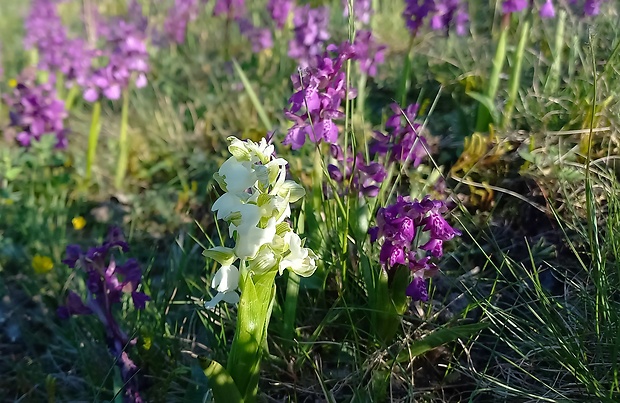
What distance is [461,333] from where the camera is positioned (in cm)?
129

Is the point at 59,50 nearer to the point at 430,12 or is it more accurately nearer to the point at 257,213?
the point at 430,12

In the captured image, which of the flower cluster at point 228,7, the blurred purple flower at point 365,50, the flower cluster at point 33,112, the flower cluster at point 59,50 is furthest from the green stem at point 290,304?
the flower cluster at point 228,7

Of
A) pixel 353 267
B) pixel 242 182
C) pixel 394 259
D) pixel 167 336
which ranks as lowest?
pixel 167 336

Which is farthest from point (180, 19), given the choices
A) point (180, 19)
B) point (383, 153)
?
point (383, 153)

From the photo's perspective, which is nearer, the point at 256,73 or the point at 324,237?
the point at 324,237

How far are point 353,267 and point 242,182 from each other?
620 mm

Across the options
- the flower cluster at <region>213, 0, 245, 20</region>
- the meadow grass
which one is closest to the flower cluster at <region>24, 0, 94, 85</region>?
the meadow grass

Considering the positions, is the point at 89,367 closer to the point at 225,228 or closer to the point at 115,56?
the point at 225,228

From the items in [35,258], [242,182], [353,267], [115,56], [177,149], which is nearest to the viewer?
[242,182]

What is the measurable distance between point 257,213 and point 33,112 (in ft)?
6.38

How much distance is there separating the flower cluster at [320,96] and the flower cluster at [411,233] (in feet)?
0.97

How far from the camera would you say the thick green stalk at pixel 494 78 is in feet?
7.06

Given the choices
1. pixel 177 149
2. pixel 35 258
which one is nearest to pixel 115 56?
pixel 177 149

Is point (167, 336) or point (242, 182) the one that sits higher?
point (242, 182)
